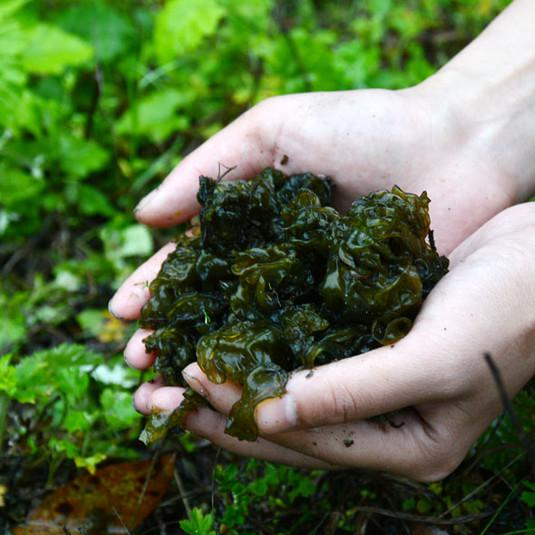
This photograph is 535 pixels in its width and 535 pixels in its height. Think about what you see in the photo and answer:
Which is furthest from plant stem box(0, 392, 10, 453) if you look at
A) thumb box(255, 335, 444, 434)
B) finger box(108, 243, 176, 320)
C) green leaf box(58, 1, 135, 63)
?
green leaf box(58, 1, 135, 63)

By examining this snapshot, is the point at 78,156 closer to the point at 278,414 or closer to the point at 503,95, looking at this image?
the point at 503,95

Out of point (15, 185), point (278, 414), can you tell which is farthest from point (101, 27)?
point (278, 414)

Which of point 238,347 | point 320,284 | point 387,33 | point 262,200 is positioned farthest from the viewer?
point 387,33

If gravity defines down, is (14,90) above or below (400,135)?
above

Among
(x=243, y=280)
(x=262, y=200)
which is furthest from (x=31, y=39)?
(x=243, y=280)

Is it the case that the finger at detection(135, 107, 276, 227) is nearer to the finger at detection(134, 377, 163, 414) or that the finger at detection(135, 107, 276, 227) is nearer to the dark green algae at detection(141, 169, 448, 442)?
the dark green algae at detection(141, 169, 448, 442)

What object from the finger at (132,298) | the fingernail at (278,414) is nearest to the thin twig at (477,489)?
the fingernail at (278,414)

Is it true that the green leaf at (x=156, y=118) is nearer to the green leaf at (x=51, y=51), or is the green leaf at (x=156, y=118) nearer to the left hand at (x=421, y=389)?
the green leaf at (x=51, y=51)

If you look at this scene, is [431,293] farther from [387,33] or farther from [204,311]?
[387,33]
